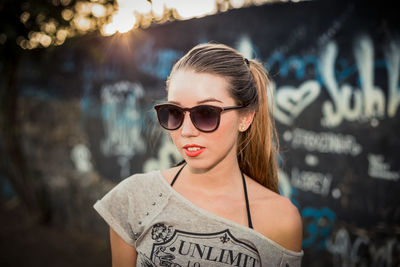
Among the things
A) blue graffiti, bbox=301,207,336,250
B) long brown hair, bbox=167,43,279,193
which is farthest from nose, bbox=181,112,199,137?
blue graffiti, bbox=301,207,336,250

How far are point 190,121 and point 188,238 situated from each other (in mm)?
530

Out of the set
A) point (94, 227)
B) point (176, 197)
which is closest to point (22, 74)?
point (94, 227)

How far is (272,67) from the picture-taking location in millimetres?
3238

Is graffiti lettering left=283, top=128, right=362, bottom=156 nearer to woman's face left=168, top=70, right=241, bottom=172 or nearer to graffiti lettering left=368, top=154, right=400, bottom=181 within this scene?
graffiti lettering left=368, top=154, right=400, bottom=181

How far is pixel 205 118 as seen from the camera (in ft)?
4.50

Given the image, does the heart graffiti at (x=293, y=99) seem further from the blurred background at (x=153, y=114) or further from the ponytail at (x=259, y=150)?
the ponytail at (x=259, y=150)

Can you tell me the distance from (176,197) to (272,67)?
2.22 metres

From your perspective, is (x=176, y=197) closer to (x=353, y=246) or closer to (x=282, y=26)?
(x=353, y=246)

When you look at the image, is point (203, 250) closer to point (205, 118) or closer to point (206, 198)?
point (206, 198)

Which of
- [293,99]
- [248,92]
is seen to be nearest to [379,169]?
[293,99]

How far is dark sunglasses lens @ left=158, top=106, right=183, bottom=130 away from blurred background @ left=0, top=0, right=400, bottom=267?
50 cm

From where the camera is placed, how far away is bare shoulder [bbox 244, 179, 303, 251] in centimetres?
144

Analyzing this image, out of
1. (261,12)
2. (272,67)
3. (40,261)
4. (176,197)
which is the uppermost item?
(261,12)

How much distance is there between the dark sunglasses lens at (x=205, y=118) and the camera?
1367mm
